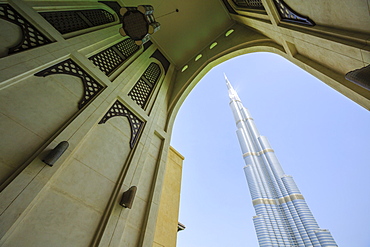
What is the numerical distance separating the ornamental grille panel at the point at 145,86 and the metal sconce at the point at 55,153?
7.18 feet

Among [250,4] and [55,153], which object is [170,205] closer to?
[55,153]

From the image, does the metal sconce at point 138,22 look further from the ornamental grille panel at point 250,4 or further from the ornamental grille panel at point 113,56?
the ornamental grille panel at point 250,4

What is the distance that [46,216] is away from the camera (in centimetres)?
189

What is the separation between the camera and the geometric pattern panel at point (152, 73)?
5342 mm

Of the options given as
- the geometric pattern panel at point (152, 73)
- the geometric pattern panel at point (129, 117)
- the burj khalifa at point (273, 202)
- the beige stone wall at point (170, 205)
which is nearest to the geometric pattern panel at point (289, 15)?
the geometric pattern panel at point (129, 117)

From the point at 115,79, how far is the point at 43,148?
2.13m

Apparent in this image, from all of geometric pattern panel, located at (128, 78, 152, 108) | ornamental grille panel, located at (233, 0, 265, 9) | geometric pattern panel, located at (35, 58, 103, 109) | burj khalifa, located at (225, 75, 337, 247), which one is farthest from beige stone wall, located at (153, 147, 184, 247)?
burj khalifa, located at (225, 75, 337, 247)

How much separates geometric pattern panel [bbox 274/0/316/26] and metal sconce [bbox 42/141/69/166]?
3673 mm

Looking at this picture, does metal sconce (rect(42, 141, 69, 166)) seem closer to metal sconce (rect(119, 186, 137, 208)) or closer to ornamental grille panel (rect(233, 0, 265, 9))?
metal sconce (rect(119, 186, 137, 208))

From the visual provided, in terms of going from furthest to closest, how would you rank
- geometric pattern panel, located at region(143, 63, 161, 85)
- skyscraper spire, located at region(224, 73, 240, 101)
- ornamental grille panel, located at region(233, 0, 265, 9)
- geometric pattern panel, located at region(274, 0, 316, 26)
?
1. skyscraper spire, located at region(224, 73, 240, 101)
2. geometric pattern panel, located at region(143, 63, 161, 85)
3. ornamental grille panel, located at region(233, 0, 265, 9)
4. geometric pattern panel, located at region(274, 0, 316, 26)

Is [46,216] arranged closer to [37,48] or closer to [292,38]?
[37,48]

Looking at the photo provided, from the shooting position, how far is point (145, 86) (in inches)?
194

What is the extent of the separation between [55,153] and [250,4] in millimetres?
5112

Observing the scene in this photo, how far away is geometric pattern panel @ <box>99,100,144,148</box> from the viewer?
3370 mm
